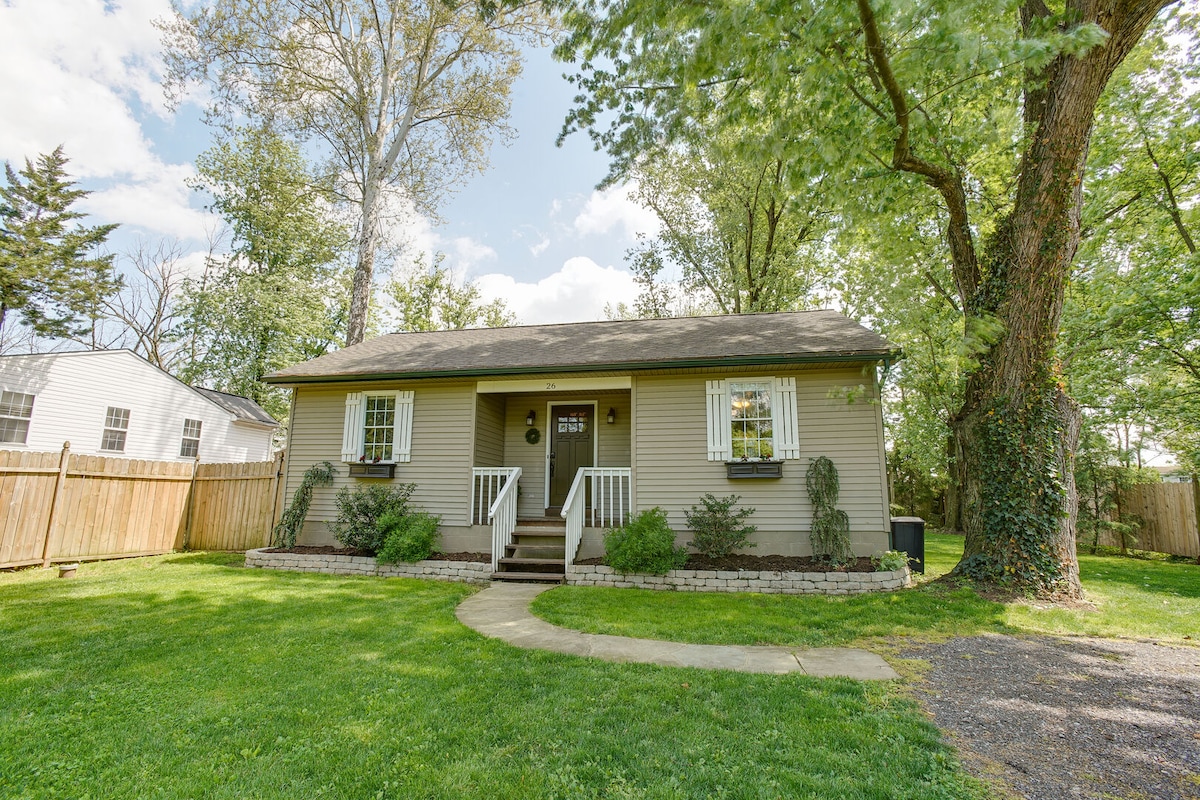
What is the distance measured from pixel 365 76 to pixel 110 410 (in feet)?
35.3

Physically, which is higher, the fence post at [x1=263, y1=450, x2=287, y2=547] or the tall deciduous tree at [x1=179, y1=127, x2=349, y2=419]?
the tall deciduous tree at [x1=179, y1=127, x2=349, y2=419]

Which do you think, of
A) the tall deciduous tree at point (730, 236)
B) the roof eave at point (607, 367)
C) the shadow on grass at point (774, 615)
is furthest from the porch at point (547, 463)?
the tall deciduous tree at point (730, 236)

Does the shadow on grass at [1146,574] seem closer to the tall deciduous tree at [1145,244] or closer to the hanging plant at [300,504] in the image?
the tall deciduous tree at [1145,244]

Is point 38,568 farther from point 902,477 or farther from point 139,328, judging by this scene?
point 902,477

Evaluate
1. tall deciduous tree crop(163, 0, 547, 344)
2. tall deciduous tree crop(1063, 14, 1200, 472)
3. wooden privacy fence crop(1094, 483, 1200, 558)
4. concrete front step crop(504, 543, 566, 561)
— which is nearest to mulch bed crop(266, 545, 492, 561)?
concrete front step crop(504, 543, 566, 561)

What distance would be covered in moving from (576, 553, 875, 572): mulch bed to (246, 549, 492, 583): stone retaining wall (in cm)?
173

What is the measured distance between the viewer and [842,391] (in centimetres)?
705

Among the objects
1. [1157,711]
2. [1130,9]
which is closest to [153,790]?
[1157,711]

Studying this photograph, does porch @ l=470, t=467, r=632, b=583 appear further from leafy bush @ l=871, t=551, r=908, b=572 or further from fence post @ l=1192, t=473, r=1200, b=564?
fence post @ l=1192, t=473, r=1200, b=564

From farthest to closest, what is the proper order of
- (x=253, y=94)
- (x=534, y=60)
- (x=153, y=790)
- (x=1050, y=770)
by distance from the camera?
(x=534, y=60), (x=253, y=94), (x=1050, y=770), (x=153, y=790)

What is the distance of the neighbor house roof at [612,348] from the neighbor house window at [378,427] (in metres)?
0.54

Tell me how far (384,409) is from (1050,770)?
8.83 meters

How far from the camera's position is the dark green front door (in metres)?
9.33

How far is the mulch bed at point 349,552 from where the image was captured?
775 cm
